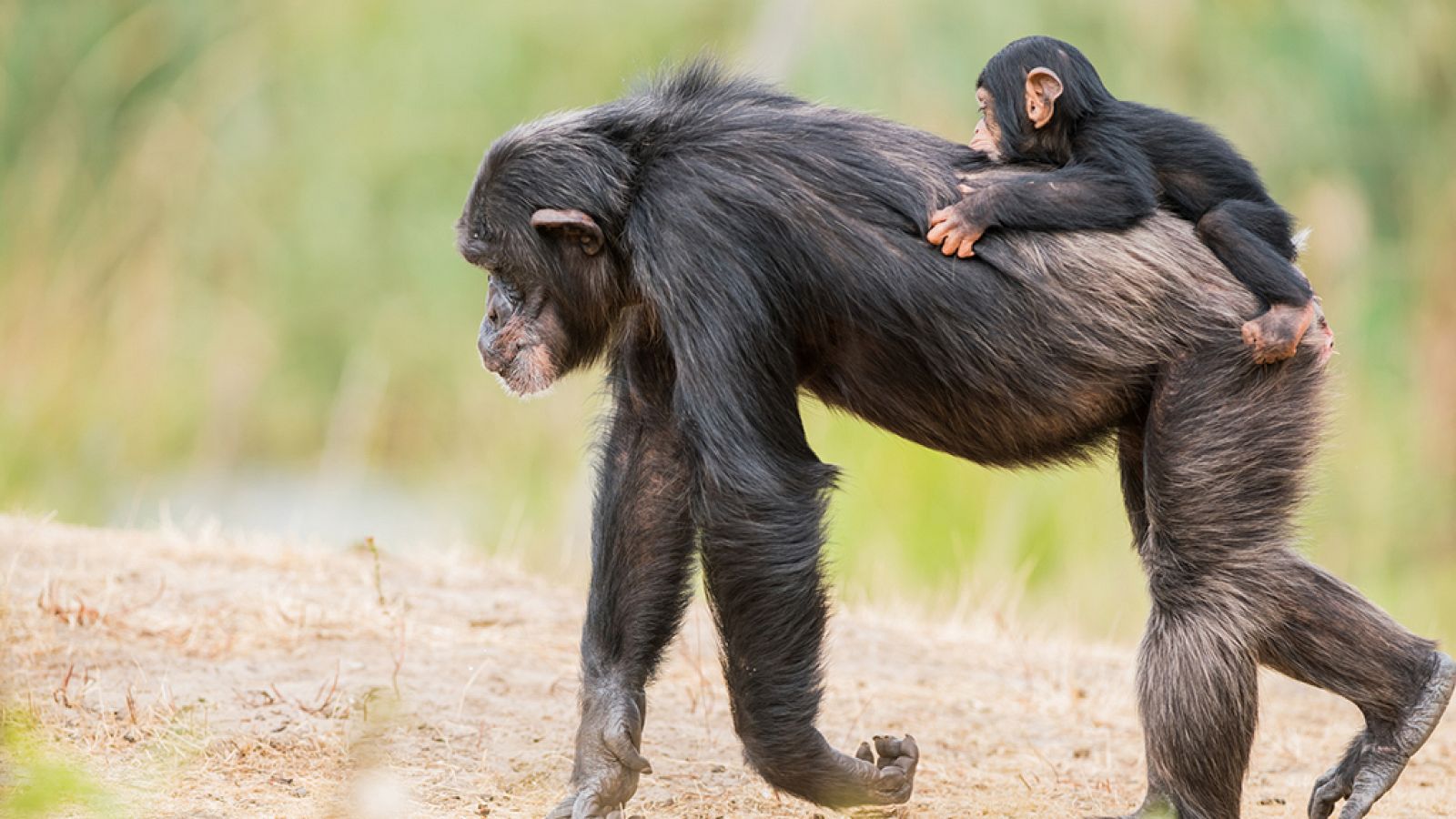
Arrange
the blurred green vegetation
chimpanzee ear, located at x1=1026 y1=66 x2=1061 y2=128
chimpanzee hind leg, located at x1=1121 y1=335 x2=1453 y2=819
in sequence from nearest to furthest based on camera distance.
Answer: chimpanzee hind leg, located at x1=1121 y1=335 x2=1453 y2=819 < chimpanzee ear, located at x1=1026 y1=66 x2=1061 y2=128 < the blurred green vegetation

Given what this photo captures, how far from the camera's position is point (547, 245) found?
4.68 m

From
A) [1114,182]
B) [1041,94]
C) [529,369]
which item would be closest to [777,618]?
[529,369]

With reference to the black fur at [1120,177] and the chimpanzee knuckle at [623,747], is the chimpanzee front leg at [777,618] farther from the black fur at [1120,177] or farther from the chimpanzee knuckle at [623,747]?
the black fur at [1120,177]

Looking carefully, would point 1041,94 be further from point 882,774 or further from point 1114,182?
point 882,774

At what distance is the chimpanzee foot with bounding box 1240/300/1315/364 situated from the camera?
4.16m

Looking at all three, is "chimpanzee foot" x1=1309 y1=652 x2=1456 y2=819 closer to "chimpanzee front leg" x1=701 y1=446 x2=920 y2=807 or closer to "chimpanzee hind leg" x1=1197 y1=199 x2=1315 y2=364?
"chimpanzee hind leg" x1=1197 y1=199 x2=1315 y2=364

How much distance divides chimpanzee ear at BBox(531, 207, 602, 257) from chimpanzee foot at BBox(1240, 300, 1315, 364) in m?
1.76

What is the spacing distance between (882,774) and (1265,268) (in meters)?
1.68

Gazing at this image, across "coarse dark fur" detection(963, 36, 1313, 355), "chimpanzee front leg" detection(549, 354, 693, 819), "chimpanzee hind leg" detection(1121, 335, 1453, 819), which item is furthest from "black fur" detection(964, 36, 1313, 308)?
"chimpanzee front leg" detection(549, 354, 693, 819)

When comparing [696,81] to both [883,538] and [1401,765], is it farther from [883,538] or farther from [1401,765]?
[883,538]

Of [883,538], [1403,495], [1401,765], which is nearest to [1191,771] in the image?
[1401,765]

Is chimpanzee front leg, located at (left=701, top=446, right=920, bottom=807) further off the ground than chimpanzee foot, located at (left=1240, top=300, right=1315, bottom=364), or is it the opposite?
chimpanzee foot, located at (left=1240, top=300, right=1315, bottom=364)

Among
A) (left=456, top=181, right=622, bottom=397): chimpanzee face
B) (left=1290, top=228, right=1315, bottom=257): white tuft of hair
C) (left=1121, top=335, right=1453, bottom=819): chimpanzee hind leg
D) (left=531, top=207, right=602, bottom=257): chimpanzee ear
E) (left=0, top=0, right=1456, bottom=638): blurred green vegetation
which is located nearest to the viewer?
(left=1121, top=335, right=1453, bottom=819): chimpanzee hind leg

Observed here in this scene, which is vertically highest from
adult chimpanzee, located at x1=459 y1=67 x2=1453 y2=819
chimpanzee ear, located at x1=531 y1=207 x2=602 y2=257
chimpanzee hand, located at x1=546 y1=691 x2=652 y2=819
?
chimpanzee ear, located at x1=531 y1=207 x2=602 y2=257
